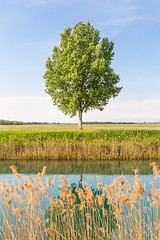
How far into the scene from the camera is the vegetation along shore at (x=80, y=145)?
1711 cm

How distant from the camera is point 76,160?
16.8m

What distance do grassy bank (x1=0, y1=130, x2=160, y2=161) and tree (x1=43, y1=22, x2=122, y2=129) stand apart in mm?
12771

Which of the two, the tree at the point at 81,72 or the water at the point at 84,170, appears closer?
the water at the point at 84,170

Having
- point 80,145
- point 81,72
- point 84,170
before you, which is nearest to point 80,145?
point 80,145

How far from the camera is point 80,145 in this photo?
17.6m

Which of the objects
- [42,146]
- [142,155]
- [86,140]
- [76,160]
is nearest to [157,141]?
[142,155]

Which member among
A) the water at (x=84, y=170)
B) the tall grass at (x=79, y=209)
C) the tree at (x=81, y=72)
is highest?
the tree at (x=81, y=72)

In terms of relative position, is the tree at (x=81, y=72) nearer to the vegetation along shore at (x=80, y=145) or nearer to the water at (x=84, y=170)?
the vegetation along shore at (x=80, y=145)

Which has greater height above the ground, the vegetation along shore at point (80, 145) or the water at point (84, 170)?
the vegetation along shore at point (80, 145)

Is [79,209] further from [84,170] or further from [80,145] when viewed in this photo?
[80,145]

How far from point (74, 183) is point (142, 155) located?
826cm

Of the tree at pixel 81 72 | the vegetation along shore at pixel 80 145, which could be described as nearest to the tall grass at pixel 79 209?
the vegetation along shore at pixel 80 145

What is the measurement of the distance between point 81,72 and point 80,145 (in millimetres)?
17759

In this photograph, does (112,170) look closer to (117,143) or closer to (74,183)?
(74,183)
